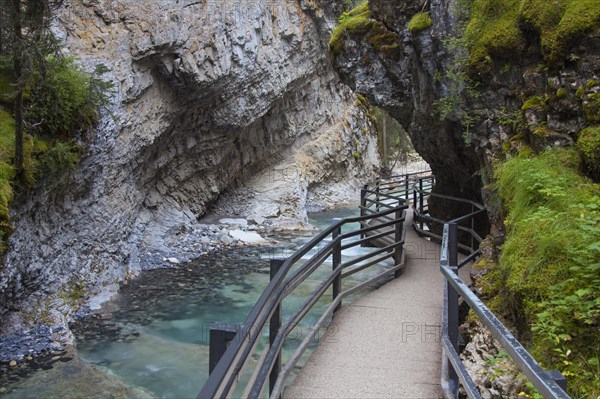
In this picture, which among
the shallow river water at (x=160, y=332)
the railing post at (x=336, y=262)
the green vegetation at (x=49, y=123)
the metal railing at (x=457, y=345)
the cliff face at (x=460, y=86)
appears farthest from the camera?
the green vegetation at (x=49, y=123)

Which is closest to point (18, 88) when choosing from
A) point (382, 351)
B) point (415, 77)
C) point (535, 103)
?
point (382, 351)

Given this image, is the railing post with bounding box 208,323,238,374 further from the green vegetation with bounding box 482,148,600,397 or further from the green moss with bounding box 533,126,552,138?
the green moss with bounding box 533,126,552,138

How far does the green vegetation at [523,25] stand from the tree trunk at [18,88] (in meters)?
7.68

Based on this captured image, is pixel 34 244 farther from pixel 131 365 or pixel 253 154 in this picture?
pixel 253 154

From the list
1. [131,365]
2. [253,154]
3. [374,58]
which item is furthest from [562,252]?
[253,154]

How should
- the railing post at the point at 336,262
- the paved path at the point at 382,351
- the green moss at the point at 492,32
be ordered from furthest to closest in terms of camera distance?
the green moss at the point at 492,32 < the railing post at the point at 336,262 < the paved path at the point at 382,351

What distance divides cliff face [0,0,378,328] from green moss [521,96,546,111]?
932cm

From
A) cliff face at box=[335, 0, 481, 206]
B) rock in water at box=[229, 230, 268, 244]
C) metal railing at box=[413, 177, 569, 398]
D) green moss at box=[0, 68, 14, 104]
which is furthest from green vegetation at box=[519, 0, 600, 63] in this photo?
rock in water at box=[229, 230, 268, 244]

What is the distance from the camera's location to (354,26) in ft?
39.2

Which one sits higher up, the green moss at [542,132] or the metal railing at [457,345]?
the green moss at [542,132]

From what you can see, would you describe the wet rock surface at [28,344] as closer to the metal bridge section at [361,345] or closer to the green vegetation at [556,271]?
the metal bridge section at [361,345]

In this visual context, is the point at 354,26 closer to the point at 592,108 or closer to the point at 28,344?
the point at 592,108

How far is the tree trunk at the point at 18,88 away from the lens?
8062 mm

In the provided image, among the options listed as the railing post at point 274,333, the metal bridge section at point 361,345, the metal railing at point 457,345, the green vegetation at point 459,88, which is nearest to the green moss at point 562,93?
the green vegetation at point 459,88
